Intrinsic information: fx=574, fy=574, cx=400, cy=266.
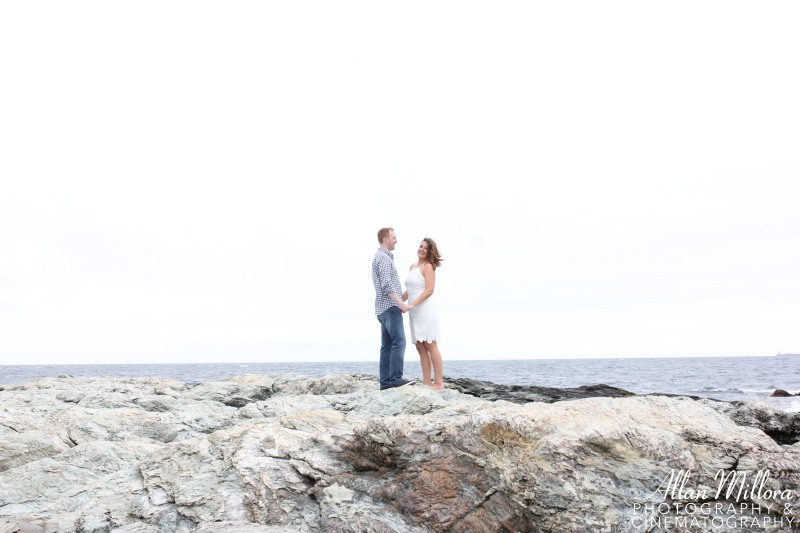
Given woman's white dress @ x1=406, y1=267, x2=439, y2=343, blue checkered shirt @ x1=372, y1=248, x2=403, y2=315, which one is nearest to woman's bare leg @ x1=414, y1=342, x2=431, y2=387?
woman's white dress @ x1=406, y1=267, x2=439, y2=343

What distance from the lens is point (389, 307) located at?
8.79 meters

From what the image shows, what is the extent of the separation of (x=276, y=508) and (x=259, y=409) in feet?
11.3

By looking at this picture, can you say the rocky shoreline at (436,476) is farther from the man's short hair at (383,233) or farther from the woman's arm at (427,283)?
the man's short hair at (383,233)

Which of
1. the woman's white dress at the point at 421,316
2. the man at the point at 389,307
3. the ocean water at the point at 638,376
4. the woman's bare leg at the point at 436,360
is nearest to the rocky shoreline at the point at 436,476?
the woman's bare leg at the point at 436,360

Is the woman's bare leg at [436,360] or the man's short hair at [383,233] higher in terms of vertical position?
the man's short hair at [383,233]

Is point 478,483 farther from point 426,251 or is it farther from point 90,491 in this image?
point 426,251

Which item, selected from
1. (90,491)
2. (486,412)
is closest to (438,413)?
(486,412)

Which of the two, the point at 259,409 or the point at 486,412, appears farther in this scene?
the point at 259,409

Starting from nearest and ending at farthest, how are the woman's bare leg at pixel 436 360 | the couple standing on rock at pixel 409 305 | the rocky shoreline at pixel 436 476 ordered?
the rocky shoreline at pixel 436 476
the woman's bare leg at pixel 436 360
the couple standing on rock at pixel 409 305

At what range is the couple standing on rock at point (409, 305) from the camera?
865cm

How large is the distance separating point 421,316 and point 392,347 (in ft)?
2.12

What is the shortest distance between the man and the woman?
204 millimetres

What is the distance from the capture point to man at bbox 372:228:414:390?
8594 millimetres

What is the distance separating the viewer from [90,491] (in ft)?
15.4
